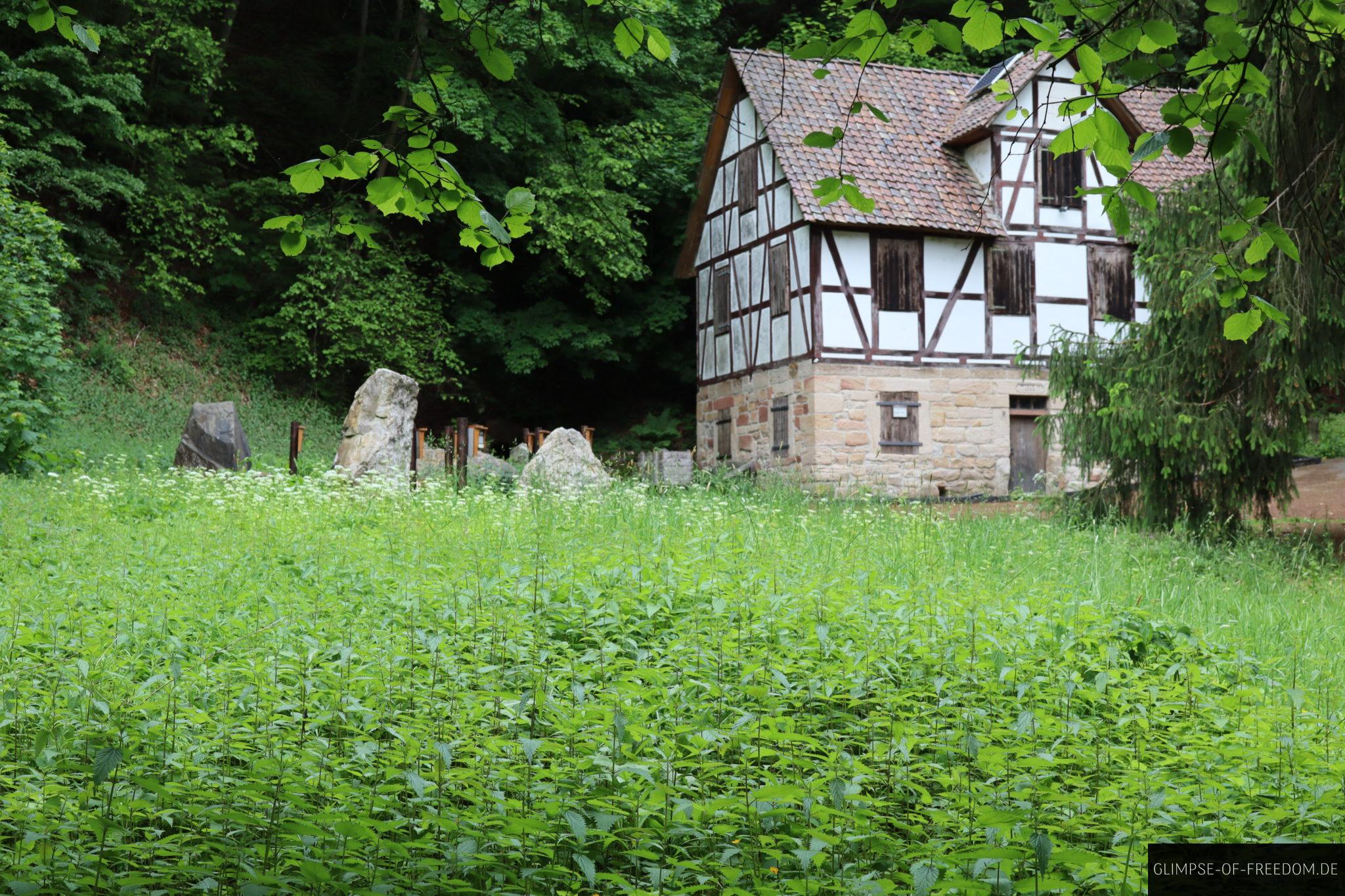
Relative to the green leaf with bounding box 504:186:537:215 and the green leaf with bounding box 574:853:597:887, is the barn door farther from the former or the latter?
the green leaf with bounding box 574:853:597:887

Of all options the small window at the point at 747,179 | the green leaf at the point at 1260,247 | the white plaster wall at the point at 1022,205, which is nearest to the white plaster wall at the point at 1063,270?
the white plaster wall at the point at 1022,205

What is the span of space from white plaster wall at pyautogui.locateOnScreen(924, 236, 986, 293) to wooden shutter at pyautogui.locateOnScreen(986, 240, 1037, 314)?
0.68 ft

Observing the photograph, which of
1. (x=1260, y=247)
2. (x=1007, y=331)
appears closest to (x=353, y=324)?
(x=1007, y=331)

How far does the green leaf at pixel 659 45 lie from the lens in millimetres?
3477

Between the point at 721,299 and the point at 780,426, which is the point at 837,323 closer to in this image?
the point at 780,426

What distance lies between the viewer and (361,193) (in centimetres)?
2234

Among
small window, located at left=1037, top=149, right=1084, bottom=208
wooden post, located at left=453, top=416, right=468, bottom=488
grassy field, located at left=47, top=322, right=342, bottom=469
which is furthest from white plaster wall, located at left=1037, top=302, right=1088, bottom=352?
grassy field, located at left=47, top=322, right=342, bottom=469

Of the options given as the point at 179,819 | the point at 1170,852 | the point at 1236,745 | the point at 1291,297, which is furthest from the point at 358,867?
the point at 1291,297

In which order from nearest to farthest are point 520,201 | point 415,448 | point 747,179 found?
1. point 520,201
2. point 415,448
3. point 747,179

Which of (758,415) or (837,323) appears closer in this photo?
(837,323)

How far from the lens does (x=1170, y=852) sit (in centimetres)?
344

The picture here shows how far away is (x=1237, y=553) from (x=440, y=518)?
23.1 feet

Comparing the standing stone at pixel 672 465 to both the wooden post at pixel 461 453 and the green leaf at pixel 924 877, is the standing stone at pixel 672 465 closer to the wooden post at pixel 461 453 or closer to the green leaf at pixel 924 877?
the wooden post at pixel 461 453

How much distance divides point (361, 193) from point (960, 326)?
12.0m
